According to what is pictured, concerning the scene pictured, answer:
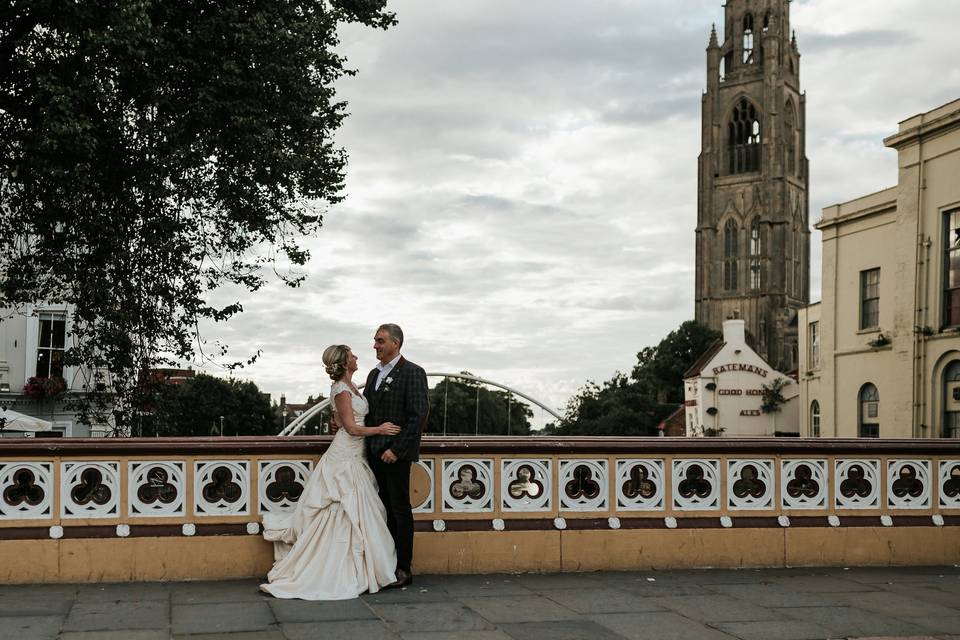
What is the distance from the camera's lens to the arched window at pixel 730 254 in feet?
373

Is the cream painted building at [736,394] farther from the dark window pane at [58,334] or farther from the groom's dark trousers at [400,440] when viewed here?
the groom's dark trousers at [400,440]

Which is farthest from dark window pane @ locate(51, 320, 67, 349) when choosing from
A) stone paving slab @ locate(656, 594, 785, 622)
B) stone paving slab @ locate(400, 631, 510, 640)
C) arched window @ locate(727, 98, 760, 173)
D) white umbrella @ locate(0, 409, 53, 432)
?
arched window @ locate(727, 98, 760, 173)

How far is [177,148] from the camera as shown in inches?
569

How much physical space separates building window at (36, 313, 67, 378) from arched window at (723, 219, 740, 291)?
88.6 metres

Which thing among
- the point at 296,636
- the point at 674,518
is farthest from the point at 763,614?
the point at 296,636

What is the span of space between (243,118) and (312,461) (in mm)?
7336

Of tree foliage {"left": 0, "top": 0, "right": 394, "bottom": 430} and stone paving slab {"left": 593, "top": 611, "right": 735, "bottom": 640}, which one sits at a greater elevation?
tree foliage {"left": 0, "top": 0, "right": 394, "bottom": 430}

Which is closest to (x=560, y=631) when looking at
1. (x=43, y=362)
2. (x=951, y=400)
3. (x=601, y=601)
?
(x=601, y=601)

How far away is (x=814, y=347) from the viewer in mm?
45219

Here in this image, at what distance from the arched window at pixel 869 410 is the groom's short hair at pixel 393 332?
103 ft

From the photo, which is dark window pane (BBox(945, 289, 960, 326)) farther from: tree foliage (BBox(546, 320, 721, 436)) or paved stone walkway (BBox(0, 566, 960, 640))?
tree foliage (BBox(546, 320, 721, 436))

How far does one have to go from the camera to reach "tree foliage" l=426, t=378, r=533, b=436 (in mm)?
116312

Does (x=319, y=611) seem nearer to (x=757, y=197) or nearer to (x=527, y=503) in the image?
(x=527, y=503)

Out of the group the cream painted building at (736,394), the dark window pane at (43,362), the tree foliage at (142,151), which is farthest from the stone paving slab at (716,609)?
the cream painted building at (736,394)
